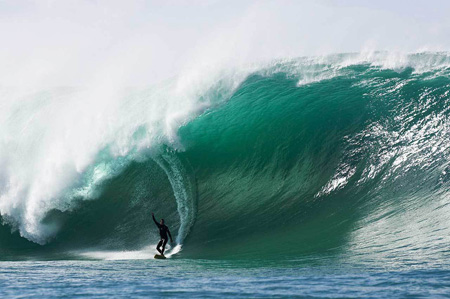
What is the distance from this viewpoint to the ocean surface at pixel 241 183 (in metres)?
7.61

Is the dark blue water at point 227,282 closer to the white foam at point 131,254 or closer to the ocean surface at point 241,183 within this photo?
the ocean surface at point 241,183

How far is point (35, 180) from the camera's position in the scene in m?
14.2

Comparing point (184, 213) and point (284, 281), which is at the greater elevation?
point (184, 213)

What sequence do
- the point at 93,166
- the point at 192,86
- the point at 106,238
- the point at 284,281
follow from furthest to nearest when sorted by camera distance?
the point at 192,86
the point at 93,166
the point at 106,238
the point at 284,281

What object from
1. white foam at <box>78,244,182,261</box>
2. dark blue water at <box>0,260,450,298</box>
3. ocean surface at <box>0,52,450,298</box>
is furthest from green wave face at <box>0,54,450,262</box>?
dark blue water at <box>0,260,450,298</box>

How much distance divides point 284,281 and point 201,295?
1.25 m

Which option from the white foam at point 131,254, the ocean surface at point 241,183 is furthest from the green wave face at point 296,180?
the white foam at point 131,254

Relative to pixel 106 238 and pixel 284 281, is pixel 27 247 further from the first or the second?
pixel 284 281

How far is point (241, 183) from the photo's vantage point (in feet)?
45.7

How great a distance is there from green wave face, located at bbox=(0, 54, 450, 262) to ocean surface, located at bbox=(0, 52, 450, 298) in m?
0.05

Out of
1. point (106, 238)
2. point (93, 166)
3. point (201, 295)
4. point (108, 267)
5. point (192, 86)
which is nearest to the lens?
point (201, 295)

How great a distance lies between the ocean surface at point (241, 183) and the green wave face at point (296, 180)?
5 centimetres

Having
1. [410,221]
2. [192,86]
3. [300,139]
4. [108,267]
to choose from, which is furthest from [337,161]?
[108,267]

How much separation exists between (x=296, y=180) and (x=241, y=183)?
4.76ft
